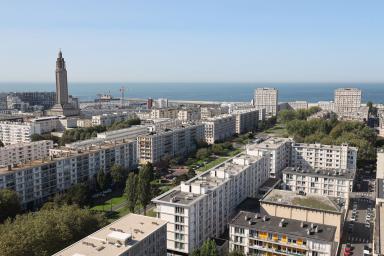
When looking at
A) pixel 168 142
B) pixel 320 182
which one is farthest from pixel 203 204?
pixel 168 142

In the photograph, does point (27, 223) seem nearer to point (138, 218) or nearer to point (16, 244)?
point (16, 244)

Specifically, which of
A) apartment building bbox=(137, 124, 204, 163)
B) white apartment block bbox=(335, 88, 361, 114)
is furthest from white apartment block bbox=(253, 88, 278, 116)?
apartment building bbox=(137, 124, 204, 163)

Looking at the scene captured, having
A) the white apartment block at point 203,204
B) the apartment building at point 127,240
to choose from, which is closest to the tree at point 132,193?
the white apartment block at point 203,204

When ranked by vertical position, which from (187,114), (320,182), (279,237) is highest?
(187,114)

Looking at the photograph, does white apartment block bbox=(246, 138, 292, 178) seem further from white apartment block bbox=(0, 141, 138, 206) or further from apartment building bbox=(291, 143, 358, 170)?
white apartment block bbox=(0, 141, 138, 206)

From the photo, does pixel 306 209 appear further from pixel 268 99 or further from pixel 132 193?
pixel 268 99
